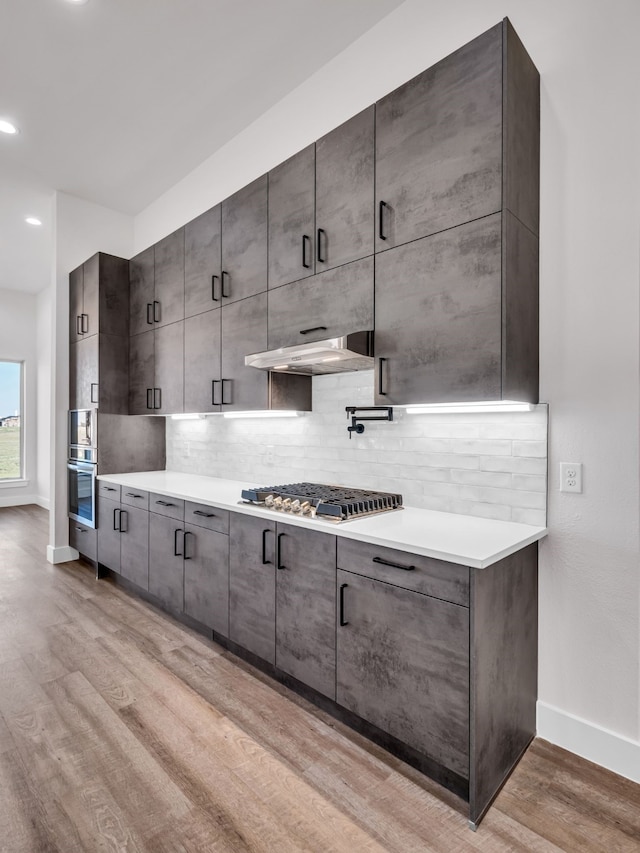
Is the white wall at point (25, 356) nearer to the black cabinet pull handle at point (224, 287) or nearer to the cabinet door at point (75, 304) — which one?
the cabinet door at point (75, 304)

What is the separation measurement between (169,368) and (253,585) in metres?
2.00

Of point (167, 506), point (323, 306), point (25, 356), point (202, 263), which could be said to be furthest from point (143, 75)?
point (25, 356)

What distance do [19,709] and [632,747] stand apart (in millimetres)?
2583

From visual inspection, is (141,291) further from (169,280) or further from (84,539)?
(84,539)

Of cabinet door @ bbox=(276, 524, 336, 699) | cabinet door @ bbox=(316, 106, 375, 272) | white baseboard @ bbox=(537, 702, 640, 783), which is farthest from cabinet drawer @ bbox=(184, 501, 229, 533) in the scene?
white baseboard @ bbox=(537, 702, 640, 783)

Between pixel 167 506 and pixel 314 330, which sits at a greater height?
pixel 314 330

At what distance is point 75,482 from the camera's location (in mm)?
4375

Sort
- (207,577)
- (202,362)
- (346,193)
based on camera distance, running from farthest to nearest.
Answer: (202,362), (207,577), (346,193)

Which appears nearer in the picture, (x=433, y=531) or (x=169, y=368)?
(x=433, y=531)

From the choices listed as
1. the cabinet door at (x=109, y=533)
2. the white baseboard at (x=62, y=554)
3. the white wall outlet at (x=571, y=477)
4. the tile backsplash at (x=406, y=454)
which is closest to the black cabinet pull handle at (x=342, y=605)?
the tile backsplash at (x=406, y=454)

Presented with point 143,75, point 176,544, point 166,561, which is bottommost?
point 166,561

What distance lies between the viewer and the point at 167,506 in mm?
3115

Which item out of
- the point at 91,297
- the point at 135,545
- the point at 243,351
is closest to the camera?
the point at 243,351

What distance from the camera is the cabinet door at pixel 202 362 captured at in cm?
321
